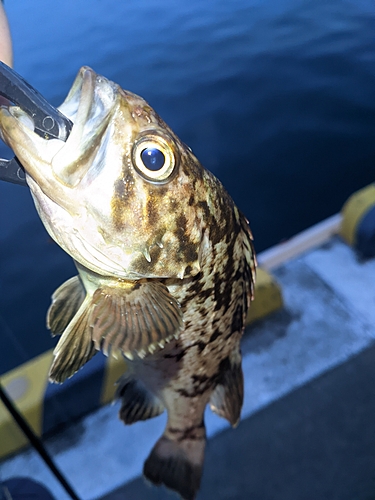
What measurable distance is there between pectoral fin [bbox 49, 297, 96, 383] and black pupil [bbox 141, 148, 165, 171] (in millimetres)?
440

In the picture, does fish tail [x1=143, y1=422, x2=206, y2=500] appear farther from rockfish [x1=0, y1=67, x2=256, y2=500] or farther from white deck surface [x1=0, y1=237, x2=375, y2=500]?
white deck surface [x1=0, y1=237, x2=375, y2=500]

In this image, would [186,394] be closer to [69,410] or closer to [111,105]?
[111,105]

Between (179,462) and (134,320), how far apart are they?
40.4 inches

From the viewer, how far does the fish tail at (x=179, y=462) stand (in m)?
1.90

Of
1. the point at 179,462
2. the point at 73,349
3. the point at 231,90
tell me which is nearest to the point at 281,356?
the point at 179,462

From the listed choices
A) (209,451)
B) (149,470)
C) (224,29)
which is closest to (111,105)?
(149,470)

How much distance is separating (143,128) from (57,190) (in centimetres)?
28

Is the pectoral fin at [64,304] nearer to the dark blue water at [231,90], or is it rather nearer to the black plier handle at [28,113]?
the black plier handle at [28,113]

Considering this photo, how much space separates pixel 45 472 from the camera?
3.40m

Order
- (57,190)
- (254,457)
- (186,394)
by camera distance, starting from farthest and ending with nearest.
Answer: (254,457)
(186,394)
(57,190)

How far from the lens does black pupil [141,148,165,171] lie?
1158 mm

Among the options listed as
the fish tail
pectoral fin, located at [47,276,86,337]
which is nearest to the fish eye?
pectoral fin, located at [47,276,86,337]

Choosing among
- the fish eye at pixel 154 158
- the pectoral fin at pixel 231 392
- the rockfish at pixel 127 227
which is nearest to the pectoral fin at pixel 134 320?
the rockfish at pixel 127 227

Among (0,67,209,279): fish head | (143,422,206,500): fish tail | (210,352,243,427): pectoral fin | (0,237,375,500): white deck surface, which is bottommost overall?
(0,237,375,500): white deck surface
